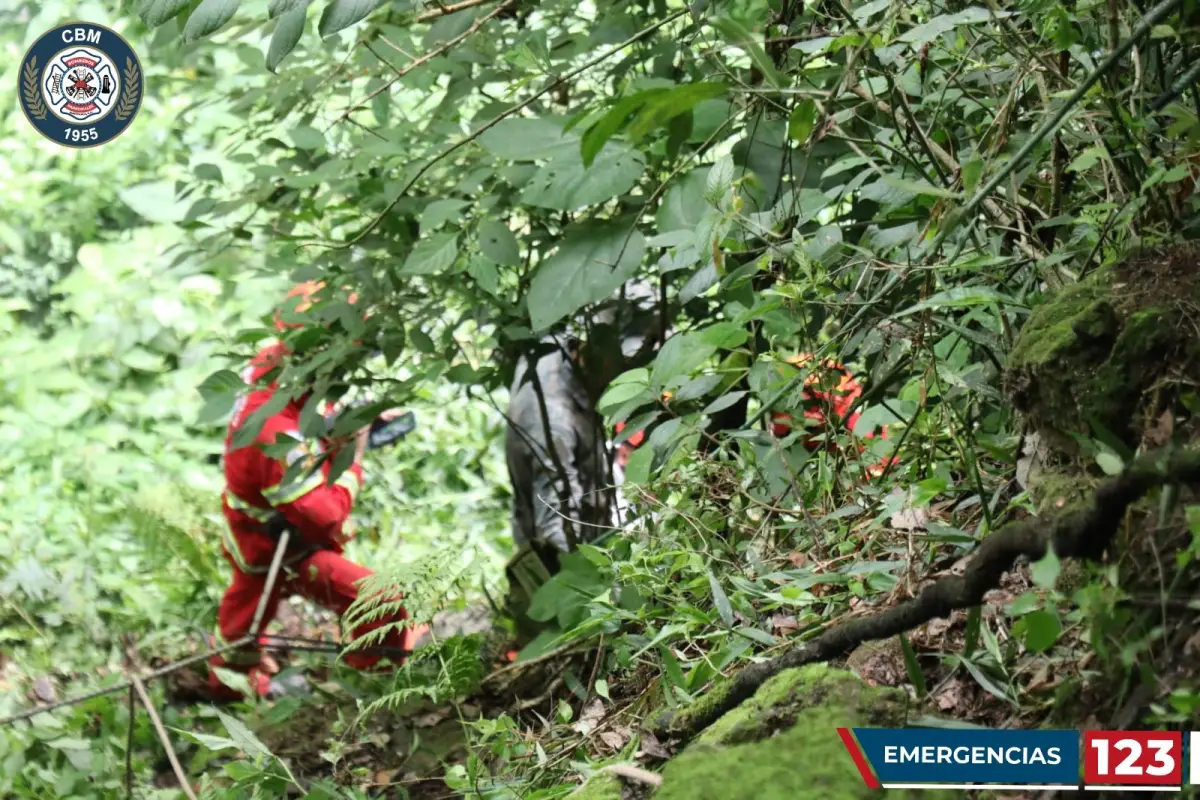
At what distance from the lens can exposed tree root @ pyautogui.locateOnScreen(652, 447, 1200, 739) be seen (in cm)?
82

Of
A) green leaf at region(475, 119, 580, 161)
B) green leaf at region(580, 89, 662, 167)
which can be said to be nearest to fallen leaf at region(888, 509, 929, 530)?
green leaf at region(580, 89, 662, 167)

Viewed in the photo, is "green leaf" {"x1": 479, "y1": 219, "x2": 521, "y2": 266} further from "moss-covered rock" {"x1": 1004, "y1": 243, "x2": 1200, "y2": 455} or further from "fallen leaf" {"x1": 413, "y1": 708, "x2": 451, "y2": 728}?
"moss-covered rock" {"x1": 1004, "y1": 243, "x2": 1200, "y2": 455}

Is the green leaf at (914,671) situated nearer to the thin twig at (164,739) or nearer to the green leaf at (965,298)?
the green leaf at (965,298)

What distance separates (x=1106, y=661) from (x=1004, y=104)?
658mm

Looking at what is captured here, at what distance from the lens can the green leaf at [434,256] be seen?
1961 mm

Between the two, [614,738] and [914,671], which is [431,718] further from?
[914,671]

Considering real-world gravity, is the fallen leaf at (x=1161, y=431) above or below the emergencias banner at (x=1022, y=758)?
above

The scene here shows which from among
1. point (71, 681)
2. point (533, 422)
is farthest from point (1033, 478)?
point (71, 681)

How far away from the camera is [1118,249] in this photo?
47.3 inches

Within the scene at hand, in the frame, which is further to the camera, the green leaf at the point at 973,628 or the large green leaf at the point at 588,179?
the large green leaf at the point at 588,179

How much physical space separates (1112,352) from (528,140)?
91cm

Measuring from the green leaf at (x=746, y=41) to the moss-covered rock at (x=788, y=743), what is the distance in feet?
1.86

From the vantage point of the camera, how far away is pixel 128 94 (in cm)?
271

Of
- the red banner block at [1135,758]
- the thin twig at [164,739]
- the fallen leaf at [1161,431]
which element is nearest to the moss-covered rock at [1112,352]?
the fallen leaf at [1161,431]
